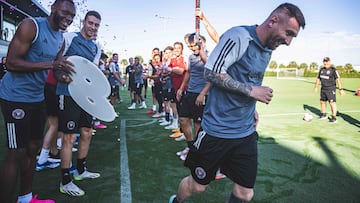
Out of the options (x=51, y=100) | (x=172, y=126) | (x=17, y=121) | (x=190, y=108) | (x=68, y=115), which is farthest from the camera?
(x=172, y=126)

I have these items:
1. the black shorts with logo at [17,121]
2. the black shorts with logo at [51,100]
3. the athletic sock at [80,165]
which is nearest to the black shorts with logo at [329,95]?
the athletic sock at [80,165]

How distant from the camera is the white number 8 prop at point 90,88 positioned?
9.30 feet

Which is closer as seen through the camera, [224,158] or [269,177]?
[224,158]

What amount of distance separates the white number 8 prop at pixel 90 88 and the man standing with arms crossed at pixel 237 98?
134cm

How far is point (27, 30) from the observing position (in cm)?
235

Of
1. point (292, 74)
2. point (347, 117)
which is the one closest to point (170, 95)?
point (347, 117)

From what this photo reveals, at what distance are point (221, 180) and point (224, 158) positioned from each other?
1.68 m

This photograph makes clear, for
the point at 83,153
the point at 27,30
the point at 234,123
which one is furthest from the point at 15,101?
the point at 234,123

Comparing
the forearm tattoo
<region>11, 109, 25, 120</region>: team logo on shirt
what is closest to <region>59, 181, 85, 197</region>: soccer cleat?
<region>11, 109, 25, 120</region>: team logo on shirt

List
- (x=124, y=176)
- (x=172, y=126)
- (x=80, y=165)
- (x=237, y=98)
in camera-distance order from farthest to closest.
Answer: (x=172, y=126), (x=124, y=176), (x=80, y=165), (x=237, y=98)

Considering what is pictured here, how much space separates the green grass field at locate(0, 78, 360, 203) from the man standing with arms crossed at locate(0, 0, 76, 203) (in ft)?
2.90

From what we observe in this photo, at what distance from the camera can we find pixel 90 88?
9.89 ft

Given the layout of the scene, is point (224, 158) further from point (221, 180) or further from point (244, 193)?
point (221, 180)

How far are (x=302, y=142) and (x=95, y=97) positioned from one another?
4.98 metres
